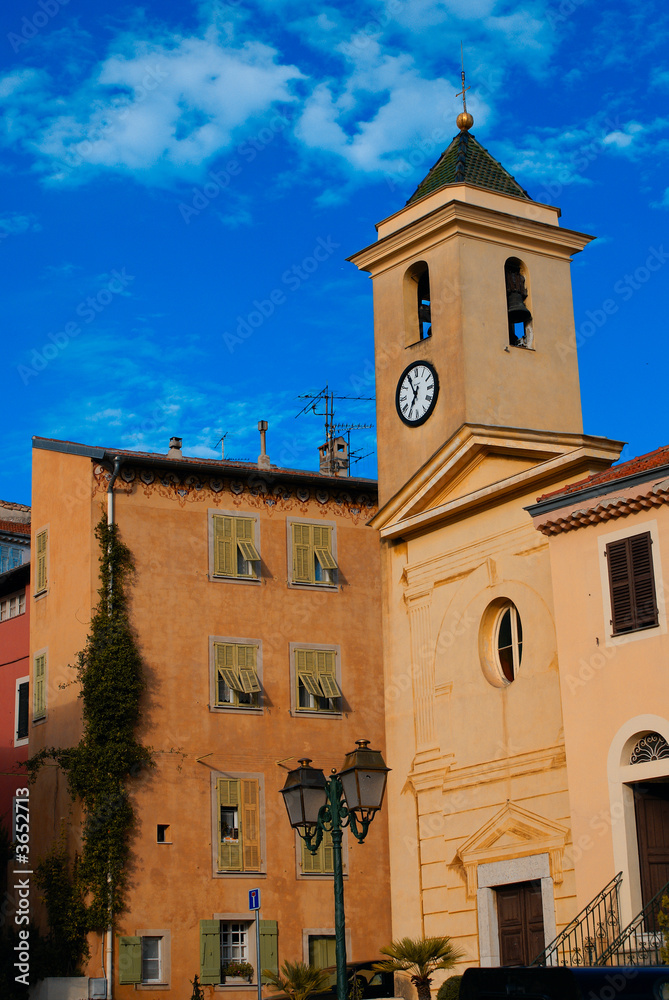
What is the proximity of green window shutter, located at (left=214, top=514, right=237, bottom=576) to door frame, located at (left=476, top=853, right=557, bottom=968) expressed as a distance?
1153cm

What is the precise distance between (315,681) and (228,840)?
405cm

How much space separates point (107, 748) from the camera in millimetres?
29312

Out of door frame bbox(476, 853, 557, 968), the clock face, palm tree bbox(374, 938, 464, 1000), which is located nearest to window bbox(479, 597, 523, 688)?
door frame bbox(476, 853, 557, 968)

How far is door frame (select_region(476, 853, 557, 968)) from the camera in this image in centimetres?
2075

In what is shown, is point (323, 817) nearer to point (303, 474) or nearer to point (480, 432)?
point (480, 432)

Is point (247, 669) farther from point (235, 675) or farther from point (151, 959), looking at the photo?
point (151, 959)

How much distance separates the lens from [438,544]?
24375mm

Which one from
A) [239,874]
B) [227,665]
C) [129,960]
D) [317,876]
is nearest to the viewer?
[129,960]

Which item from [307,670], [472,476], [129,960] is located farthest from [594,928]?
[307,670]

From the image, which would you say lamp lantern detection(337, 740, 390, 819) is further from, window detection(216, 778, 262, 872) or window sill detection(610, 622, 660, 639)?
window detection(216, 778, 262, 872)

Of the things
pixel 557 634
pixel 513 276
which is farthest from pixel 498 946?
pixel 513 276

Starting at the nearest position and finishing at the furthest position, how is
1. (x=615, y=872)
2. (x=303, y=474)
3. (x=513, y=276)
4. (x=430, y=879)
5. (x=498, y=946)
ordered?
1. (x=615, y=872)
2. (x=498, y=946)
3. (x=430, y=879)
4. (x=513, y=276)
5. (x=303, y=474)

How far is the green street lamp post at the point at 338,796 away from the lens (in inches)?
575

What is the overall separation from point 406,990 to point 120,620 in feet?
35.4
